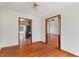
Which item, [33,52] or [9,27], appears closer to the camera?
[33,52]

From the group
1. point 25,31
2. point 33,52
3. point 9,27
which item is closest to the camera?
point 33,52

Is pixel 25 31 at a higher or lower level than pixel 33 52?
higher

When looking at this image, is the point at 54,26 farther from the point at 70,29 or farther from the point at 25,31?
the point at 70,29

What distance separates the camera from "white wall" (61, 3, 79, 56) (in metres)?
2.55

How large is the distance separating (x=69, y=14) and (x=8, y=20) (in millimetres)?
2608

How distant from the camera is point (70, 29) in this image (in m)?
2.78

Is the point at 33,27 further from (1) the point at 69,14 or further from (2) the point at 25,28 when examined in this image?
(1) the point at 69,14

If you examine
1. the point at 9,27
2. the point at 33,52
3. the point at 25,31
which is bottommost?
the point at 33,52

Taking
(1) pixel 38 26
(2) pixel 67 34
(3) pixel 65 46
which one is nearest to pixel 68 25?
(2) pixel 67 34

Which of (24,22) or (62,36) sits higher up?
(24,22)

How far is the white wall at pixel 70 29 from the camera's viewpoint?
255cm

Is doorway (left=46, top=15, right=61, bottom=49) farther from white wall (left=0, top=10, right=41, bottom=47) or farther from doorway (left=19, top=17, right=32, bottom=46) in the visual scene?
white wall (left=0, top=10, right=41, bottom=47)

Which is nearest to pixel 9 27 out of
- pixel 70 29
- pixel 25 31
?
pixel 25 31

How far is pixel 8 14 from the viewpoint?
3605mm
